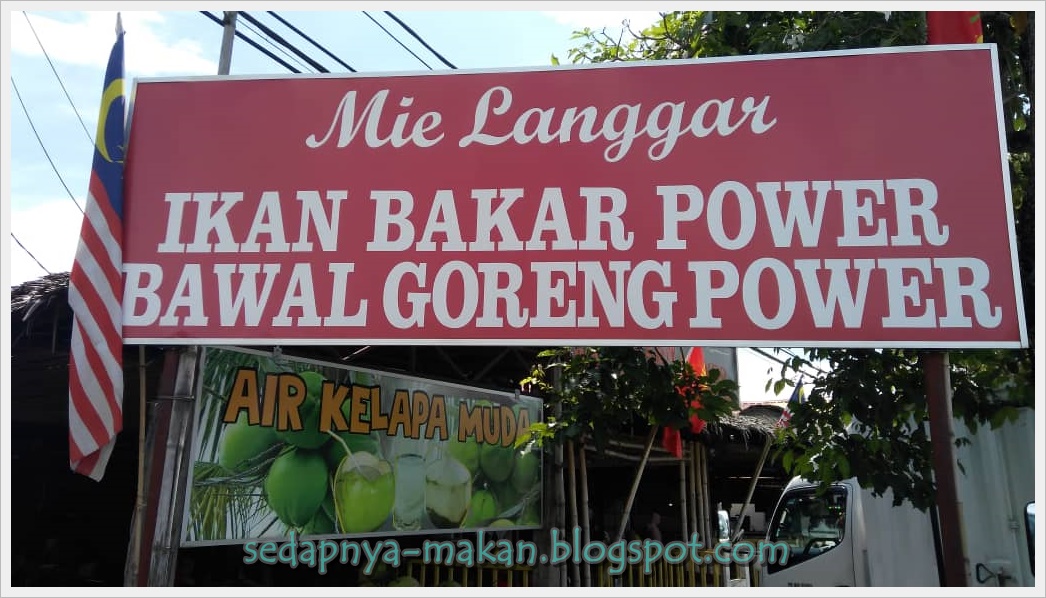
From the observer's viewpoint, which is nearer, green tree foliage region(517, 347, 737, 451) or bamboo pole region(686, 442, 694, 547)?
green tree foliage region(517, 347, 737, 451)

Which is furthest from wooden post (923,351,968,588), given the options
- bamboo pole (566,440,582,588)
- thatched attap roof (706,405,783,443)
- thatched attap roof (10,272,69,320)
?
thatched attap roof (706,405,783,443)

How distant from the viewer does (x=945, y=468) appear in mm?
3410

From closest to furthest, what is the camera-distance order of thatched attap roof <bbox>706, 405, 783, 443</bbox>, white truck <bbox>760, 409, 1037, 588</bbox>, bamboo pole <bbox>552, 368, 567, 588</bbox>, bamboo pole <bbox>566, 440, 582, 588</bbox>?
white truck <bbox>760, 409, 1037, 588</bbox> < bamboo pole <bbox>552, 368, 567, 588</bbox> < bamboo pole <bbox>566, 440, 582, 588</bbox> < thatched attap roof <bbox>706, 405, 783, 443</bbox>

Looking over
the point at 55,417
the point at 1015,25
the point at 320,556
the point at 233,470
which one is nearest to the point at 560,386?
the point at 320,556

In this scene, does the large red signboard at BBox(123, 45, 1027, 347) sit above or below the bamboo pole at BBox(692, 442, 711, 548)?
above

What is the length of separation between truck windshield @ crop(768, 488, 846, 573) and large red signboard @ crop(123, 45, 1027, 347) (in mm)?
3697

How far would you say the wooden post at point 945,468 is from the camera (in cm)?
336

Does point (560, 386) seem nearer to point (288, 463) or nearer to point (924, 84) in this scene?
point (288, 463)

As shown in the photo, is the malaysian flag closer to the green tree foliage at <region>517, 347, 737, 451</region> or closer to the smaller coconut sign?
the smaller coconut sign

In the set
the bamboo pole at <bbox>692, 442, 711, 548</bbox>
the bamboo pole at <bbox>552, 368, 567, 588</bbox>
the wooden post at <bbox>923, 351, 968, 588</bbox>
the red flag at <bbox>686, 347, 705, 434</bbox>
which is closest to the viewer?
the wooden post at <bbox>923, 351, 968, 588</bbox>

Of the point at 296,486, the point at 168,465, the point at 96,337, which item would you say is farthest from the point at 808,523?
the point at 96,337

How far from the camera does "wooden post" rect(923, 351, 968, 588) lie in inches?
132

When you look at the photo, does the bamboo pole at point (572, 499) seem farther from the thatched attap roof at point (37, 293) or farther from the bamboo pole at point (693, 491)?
the thatched attap roof at point (37, 293)

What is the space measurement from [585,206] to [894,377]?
2281 millimetres
